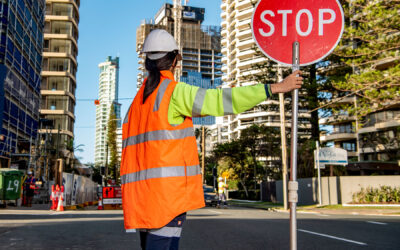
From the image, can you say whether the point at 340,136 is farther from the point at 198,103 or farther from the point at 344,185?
the point at 198,103

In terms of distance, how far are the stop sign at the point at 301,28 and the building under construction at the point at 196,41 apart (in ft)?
596

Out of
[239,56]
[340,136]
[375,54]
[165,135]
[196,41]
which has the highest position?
[196,41]

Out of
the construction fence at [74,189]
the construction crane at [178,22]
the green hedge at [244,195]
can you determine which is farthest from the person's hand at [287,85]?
the construction crane at [178,22]

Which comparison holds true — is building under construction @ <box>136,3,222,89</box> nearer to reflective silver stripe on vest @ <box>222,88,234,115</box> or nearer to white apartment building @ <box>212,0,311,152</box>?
white apartment building @ <box>212,0,311,152</box>

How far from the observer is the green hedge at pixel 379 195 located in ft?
74.2

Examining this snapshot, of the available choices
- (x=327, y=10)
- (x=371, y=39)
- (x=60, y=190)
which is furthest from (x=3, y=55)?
(x=327, y=10)

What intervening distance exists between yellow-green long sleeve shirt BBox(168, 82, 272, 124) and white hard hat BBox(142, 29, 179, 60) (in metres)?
0.37

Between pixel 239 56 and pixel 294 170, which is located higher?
pixel 239 56

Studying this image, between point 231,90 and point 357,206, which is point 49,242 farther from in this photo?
point 357,206

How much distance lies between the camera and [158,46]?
2857mm

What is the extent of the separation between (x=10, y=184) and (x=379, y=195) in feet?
60.3

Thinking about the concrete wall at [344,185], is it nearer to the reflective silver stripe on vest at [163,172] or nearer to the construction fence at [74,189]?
the construction fence at [74,189]

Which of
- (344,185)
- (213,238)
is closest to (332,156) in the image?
(344,185)

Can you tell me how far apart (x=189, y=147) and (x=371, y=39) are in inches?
652
